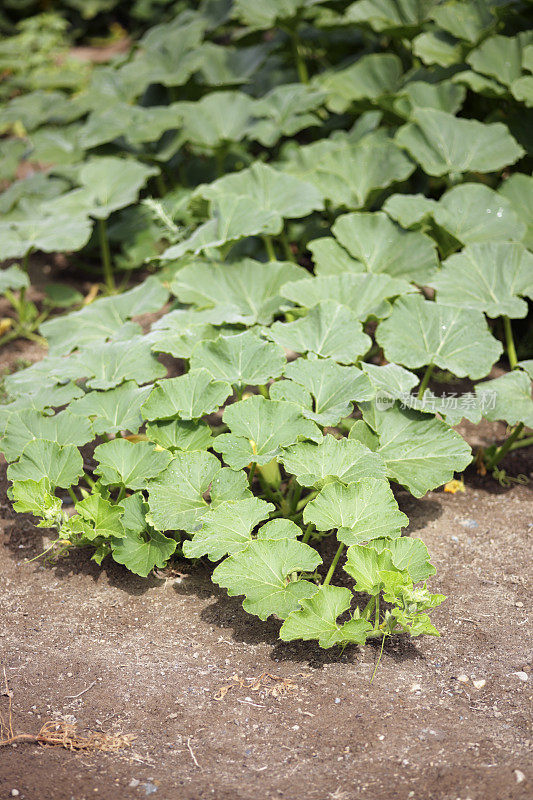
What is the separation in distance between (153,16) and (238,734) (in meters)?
7.23

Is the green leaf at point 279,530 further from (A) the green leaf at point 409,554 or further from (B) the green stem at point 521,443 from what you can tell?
(B) the green stem at point 521,443

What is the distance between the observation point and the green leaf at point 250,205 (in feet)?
11.7

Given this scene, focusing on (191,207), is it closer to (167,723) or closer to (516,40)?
(516,40)

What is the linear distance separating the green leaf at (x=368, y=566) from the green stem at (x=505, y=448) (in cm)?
108

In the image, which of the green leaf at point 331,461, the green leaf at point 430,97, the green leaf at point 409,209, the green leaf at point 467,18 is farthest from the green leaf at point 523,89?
the green leaf at point 331,461

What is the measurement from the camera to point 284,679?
2246 mm

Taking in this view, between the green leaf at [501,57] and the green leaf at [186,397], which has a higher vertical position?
the green leaf at [501,57]

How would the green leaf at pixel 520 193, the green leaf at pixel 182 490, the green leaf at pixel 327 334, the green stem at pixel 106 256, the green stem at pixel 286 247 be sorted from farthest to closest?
the green stem at pixel 106 256 → the green stem at pixel 286 247 → the green leaf at pixel 520 193 → the green leaf at pixel 327 334 → the green leaf at pixel 182 490

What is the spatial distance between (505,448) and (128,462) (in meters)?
1.54

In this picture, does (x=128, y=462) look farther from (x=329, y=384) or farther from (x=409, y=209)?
(x=409, y=209)

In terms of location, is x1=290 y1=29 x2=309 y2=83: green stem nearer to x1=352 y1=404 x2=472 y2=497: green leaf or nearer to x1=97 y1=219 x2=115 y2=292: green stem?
x1=97 y1=219 x2=115 y2=292: green stem

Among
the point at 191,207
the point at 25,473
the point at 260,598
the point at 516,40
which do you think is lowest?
the point at 260,598

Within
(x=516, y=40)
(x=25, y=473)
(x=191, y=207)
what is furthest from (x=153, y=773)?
(x=516, y=40)

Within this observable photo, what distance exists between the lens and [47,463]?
2727 mm
